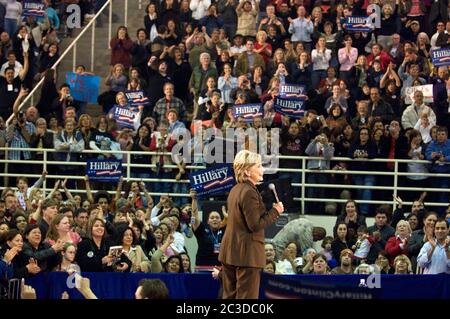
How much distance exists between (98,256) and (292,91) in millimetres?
7403

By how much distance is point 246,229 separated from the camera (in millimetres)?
13789

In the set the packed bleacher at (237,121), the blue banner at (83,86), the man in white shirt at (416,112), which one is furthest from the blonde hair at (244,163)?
the blue banner at (83,86)

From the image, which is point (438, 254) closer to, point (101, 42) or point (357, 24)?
point (357, 24)

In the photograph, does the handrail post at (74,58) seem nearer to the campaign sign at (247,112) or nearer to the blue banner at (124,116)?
the blue banner at (124,116)

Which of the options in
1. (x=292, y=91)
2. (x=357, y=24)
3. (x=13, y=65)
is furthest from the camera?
(x=13, y=65)

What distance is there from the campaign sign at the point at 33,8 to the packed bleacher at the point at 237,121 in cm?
51

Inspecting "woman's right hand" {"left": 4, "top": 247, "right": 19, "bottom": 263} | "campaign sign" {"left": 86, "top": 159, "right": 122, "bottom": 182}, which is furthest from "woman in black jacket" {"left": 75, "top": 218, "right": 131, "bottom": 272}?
"campaign sign" {"left": 86, "top": 159, "right": 122, "bottom": 182}

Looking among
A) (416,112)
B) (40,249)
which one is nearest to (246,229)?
(40,249)

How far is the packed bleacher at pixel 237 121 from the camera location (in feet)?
61.5

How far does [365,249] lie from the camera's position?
776 inches

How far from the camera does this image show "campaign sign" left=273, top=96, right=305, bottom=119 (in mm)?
23469

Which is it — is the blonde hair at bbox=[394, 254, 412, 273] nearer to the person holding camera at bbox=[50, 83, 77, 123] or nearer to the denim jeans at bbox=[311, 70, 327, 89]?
the denim jeans at bbox=[311, 70, 327, 89]

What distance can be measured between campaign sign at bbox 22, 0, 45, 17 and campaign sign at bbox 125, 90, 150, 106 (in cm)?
352
